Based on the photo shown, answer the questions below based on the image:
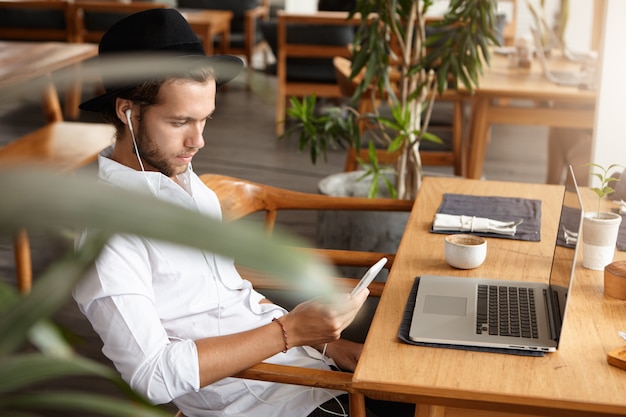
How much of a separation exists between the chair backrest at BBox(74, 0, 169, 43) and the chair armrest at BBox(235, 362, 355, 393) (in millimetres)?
5885

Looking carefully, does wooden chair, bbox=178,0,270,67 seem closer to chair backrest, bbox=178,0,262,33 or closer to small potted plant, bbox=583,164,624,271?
chair backrest, bbox=178,0,262,33

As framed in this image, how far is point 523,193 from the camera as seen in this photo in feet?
8.13

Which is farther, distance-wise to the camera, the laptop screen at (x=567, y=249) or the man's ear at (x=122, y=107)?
the man's ear at (x=122, y=107)

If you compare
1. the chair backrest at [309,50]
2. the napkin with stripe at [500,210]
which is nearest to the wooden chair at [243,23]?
the chair backrest at [309,50]

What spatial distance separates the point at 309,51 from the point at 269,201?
391cm

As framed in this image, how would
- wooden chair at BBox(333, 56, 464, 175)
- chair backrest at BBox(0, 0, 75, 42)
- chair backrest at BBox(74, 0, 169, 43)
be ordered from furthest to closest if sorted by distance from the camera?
chair backrest at BBox(0, 0, 75, 42) < chair backrest at BBox(74, 0, 169, 43) < wooden chair at BBox(333, 56, 464, 175)

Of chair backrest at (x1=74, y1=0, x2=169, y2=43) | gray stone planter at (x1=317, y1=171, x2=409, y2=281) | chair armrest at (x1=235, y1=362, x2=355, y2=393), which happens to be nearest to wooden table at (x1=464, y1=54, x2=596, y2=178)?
gray stone planter at (x1=317, y1=171, x2=409, y2=281)

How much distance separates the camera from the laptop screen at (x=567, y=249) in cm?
142

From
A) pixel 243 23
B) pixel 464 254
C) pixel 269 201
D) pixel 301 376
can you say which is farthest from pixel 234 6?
pixel 301 376

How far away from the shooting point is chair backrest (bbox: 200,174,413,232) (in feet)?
8.07

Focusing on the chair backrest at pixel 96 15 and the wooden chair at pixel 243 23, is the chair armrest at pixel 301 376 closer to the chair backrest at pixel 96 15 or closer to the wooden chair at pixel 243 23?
A: the chair backrest at pixel 96 15

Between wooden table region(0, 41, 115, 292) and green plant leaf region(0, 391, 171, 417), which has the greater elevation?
green plant leaf region(0, 391, 171, 417)

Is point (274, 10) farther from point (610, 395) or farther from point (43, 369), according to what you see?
point (43, 369)

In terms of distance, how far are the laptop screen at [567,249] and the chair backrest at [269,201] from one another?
34.3 inches
